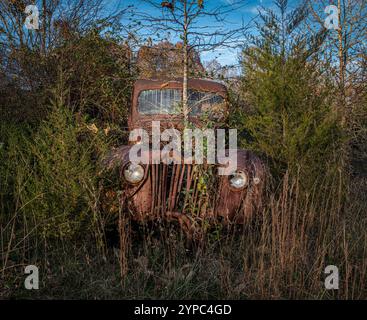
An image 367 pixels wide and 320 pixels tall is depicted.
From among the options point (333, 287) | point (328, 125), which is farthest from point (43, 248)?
point (328, 125)

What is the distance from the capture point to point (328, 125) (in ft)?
15.1

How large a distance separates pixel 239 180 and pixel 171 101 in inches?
71.6

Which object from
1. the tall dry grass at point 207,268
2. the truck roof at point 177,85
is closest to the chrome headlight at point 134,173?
the tall dry grass at point 207,268

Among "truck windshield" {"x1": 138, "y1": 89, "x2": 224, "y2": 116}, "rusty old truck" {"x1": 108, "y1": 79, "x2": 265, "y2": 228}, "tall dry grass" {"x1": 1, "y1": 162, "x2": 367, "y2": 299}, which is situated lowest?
"tall dry grass" {"x1": 1, "y1": 162, "x2": 367, "y2": 299}

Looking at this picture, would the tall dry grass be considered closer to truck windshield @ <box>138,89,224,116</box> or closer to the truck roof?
truck windshield @ <box>138,89,224,116</box>

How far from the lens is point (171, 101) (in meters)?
4.66

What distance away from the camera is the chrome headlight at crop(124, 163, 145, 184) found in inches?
128

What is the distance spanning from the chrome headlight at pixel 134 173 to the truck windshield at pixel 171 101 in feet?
4.76

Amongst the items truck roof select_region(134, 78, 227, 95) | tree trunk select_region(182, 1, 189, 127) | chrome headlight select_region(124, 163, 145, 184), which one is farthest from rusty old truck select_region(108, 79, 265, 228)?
truck roof select_region(134, 78, 227, 95)

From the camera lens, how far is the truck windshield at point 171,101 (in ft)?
15.1

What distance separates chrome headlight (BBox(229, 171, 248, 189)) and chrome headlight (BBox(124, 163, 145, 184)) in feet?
2.83

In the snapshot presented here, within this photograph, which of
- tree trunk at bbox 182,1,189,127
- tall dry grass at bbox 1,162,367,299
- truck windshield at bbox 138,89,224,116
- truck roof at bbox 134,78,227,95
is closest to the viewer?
tall dry grass at bbox 1,162,367,299
